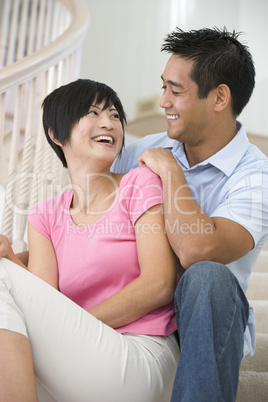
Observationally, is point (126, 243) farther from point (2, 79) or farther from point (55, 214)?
point (2, 79)

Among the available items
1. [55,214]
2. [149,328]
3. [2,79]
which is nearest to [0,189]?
[2,79]

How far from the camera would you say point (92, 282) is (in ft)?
4.12

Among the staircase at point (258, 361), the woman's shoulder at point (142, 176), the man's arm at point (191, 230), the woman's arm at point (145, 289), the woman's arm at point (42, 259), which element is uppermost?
the woman's shoulder at point (142, 176)

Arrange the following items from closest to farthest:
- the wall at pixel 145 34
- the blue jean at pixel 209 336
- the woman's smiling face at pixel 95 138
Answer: the blue jean at pixel 209 336 < the woman's smiling face at pixel 95 138 < the wall at pixel 145 34

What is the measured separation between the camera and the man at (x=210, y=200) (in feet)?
3.09

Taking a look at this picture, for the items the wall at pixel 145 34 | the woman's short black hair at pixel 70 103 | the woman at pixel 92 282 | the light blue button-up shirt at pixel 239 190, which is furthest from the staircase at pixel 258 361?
the wall at pixel 145 34

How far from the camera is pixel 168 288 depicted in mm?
1154

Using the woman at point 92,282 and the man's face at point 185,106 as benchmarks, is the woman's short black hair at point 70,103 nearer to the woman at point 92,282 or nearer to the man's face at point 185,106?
the woman at point 92,282

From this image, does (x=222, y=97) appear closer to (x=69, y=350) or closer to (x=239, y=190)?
(x=239, y=190)

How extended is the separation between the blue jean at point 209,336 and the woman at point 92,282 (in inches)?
5.0

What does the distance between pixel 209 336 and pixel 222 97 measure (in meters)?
0.88

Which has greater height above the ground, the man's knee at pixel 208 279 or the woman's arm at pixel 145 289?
the man's knee at pixel 208 279

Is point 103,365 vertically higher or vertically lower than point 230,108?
lower

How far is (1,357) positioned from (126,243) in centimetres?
45
